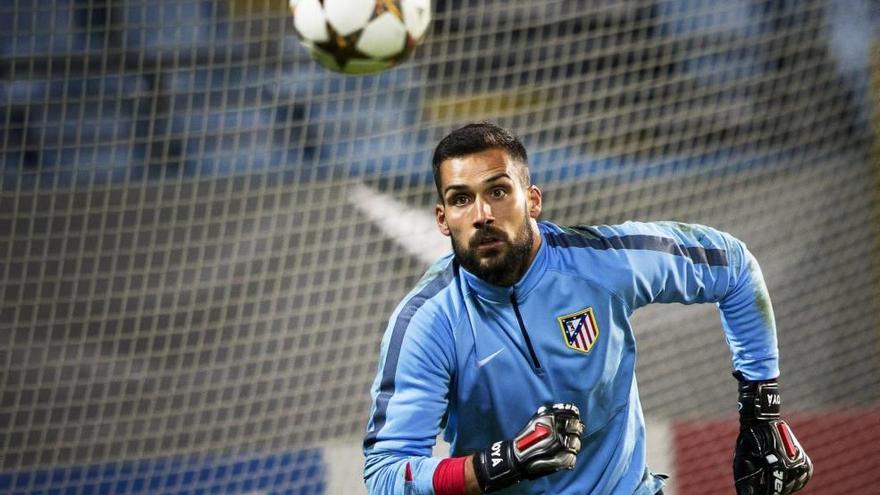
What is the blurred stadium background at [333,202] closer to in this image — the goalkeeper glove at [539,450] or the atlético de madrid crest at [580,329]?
the atlético de madrid crest at [580,329]

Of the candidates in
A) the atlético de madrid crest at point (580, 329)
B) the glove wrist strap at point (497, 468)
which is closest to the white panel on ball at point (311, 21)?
the atlético de madrid crest at point (580, 329)

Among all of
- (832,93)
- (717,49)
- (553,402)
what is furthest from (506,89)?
(553,402)

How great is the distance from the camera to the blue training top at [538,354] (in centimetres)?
241

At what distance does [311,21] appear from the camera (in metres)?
3.32

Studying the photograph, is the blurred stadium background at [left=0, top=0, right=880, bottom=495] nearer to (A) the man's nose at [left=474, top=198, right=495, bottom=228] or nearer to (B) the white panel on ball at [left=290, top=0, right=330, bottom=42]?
(B) the white panel on ball at [left=290, top=0, right=330, bottom=42]

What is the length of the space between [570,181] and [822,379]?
1541 millimetres

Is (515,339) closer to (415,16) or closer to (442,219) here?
(442,219)

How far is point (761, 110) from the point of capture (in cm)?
575

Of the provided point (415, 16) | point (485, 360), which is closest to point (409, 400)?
point (485, 360)

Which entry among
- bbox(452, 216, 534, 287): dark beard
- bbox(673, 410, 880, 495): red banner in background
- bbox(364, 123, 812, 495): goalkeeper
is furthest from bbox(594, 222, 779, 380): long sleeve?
bbox(673, 410, 880, 495): red banner in background

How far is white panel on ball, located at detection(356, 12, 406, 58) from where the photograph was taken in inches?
127

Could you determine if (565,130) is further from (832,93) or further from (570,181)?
(832,93)

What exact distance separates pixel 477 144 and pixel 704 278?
0.68m

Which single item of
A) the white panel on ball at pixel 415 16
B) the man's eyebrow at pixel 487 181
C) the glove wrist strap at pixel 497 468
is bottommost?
the glove wrist strap at pixel 497 468
